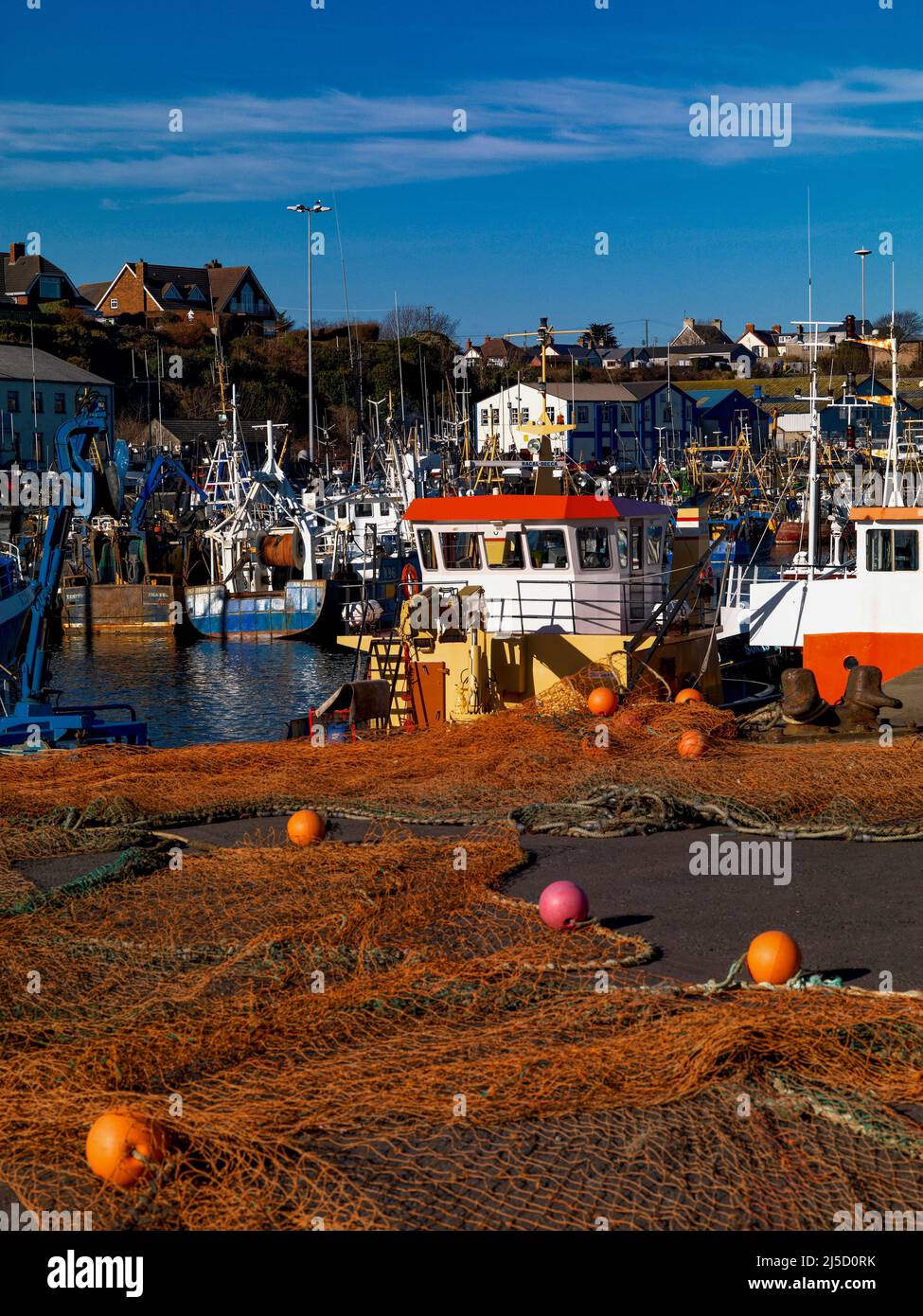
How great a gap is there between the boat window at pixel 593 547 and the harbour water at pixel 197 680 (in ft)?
37.4

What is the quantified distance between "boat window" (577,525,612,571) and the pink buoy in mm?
9950

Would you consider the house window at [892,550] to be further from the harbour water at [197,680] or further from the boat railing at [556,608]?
the harbour water at [197,680]

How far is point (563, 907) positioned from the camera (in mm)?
8273

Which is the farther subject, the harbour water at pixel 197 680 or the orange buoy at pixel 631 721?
the harbour water at pixel 197 680

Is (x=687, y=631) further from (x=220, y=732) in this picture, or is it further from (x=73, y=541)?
(x=73, y=541)

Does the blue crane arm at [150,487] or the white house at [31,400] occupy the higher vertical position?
the white house at [31,400]

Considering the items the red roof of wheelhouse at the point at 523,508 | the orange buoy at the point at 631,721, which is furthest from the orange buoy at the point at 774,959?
the red roof of wheelhouse at the point at 523,508

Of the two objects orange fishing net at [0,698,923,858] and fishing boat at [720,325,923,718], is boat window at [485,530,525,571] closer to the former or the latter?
orange fishing net at [0,698,923,858]

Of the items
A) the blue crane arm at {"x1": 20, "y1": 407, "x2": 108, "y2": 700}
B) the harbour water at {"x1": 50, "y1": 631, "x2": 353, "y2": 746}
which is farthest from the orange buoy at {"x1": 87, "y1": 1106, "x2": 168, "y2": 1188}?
the harbour water at {"x1": 50, "y1": 631, "x2": 353, "y2": 746}

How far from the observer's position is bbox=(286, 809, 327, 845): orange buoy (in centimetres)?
1057

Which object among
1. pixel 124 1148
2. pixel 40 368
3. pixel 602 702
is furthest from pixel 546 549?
pixel 40 368

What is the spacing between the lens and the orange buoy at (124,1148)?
17.4 ft
